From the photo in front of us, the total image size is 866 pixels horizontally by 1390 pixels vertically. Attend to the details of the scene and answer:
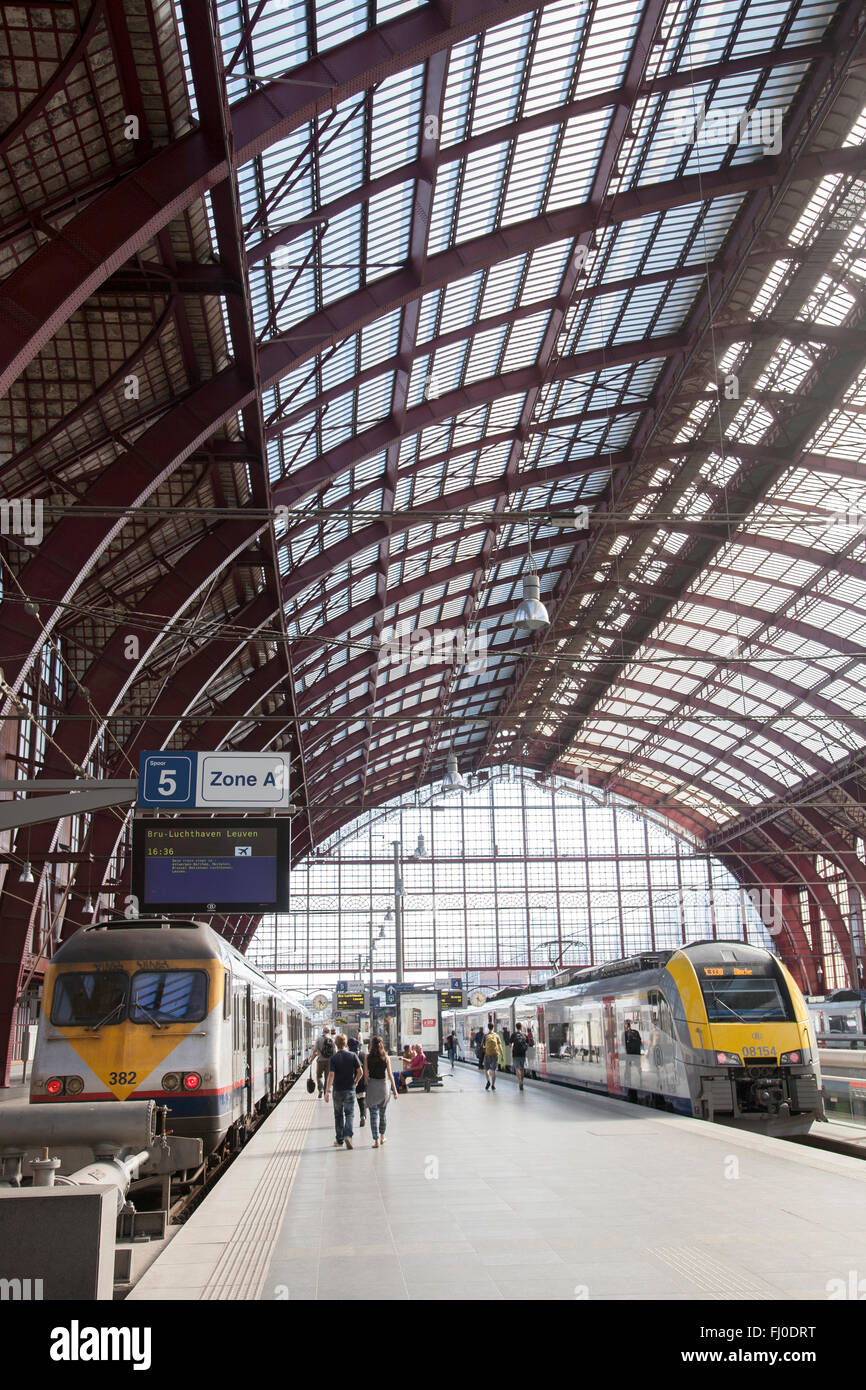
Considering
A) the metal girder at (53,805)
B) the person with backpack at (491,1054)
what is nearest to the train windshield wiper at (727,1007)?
the person with backpack at (491,1054)

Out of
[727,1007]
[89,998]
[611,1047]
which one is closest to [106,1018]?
[89,998]

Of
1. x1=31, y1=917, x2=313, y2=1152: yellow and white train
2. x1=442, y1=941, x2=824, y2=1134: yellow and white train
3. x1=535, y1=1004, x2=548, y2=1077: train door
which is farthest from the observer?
x1=535, y1=1004, x2=548, y2=1077: train door

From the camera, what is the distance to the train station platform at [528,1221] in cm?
704

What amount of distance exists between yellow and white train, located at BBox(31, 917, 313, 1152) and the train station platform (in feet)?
3.61

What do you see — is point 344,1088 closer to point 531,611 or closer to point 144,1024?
point 144,1024

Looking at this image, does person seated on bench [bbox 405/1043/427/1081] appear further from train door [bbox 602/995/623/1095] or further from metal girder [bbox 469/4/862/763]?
metal girder [bbox 469/4/862/763]

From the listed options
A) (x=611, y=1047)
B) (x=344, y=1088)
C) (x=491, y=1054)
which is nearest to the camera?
(x=344, y=1088)

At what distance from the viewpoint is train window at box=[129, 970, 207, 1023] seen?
12984mm

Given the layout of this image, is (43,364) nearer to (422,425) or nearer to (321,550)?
(422,425)

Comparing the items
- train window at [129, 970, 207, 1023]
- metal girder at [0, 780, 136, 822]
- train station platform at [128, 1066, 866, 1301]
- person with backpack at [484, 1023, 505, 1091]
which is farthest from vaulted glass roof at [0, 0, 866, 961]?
person with backpack at [484, 1023, 505, 1091]

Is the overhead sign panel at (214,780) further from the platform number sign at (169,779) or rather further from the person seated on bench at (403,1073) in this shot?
the person seated on bench at (403,1073)

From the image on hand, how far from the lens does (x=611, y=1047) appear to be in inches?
990

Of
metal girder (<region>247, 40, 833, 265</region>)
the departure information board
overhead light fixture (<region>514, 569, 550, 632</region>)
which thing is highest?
metal girder (<region>247, 40, 833, 265</region>)

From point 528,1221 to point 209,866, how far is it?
6.94m
